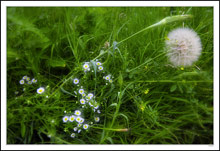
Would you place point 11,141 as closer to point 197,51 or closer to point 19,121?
point 19,121

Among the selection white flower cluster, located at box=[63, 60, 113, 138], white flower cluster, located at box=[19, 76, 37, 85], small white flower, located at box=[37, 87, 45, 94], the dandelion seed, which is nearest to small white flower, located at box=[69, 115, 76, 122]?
white flower cluster, located at box=[63, 60, 113, 138]

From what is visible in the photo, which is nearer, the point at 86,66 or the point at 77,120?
the point at 77,120

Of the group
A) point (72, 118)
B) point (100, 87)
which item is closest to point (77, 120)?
point (72, 118)

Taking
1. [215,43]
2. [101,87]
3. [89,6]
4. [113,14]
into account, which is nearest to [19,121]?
[101,87]

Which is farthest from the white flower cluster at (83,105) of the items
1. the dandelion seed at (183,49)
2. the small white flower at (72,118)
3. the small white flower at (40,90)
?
the dandelion seed at (183,49)

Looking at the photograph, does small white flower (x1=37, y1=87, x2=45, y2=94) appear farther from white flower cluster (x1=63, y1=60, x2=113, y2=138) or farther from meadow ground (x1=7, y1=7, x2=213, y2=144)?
white flower cluster (x1=63, y1=60, x2=113, y2=138)

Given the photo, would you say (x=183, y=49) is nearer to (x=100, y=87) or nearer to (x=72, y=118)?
(x=100, y=87)
